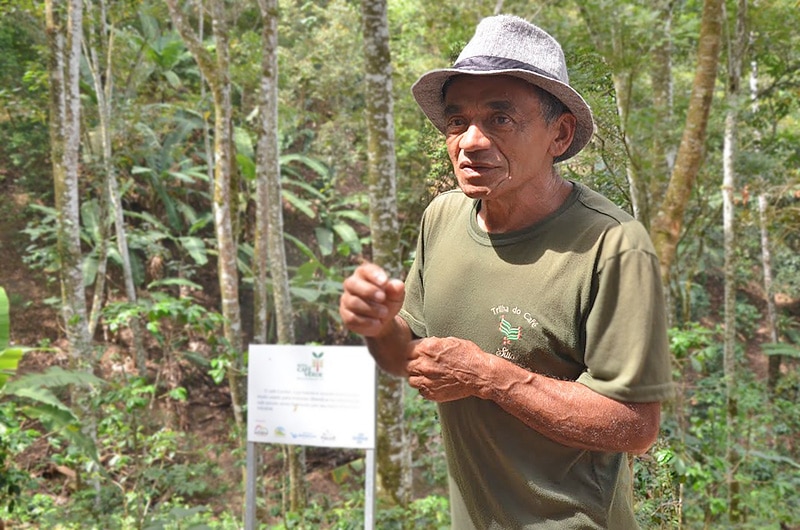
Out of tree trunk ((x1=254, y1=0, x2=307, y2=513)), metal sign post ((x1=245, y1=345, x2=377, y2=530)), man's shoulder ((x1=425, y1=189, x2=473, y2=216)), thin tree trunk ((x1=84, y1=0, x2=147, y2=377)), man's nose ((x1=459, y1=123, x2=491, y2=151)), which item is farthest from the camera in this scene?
thin tree trunk ((x1=84, y1=0, x2=147, y2=377))

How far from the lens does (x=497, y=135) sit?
1.30m

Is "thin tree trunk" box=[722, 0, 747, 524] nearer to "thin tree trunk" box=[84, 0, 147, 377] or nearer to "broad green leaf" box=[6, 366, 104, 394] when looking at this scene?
"broad green leaf" box=[6, 366, 104, 394]

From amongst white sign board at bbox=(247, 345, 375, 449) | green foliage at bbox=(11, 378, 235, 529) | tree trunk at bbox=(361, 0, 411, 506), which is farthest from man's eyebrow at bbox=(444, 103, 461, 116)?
green foliage at bbox=(11, 378, 235, 529)

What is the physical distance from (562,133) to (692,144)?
2850mm

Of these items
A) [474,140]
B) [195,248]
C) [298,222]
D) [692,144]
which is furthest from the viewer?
[298,222]

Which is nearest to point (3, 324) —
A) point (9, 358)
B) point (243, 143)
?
point (9, 358)

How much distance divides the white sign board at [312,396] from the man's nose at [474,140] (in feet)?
8.54

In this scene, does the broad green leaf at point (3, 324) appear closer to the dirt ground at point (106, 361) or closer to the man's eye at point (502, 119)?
the man's eye at point (502, 119)

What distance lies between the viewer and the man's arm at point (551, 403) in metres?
1.20

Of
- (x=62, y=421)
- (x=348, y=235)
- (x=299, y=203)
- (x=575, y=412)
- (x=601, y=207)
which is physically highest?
(x=601, y=207)

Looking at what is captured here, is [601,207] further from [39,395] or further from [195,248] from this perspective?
[195,248]

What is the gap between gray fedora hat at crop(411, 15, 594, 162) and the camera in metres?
1.27

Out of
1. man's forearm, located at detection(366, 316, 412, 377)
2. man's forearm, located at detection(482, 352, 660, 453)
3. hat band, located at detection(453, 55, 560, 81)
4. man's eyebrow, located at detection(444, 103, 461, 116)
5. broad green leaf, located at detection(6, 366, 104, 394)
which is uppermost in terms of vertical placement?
hat band, located at detection(453, 55, 560, 81)

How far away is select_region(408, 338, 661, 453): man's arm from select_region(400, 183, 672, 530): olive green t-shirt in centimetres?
4
